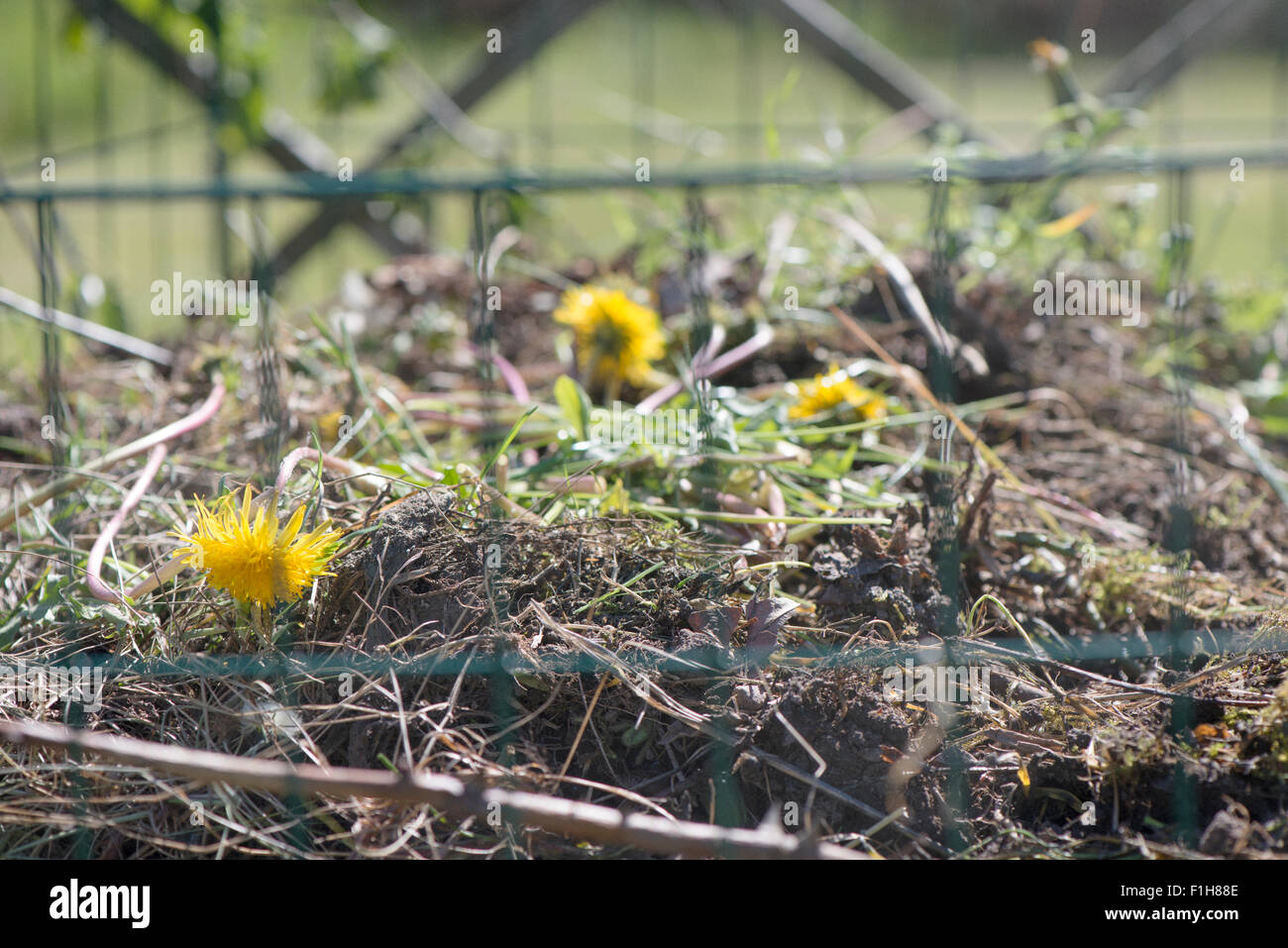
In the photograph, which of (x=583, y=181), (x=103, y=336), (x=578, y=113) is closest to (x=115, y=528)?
(x=583, y=181)

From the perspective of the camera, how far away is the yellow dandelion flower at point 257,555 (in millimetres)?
987

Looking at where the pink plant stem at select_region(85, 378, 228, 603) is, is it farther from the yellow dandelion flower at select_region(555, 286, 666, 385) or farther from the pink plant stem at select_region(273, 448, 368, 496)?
the yellow dandelion flower at select_region(555, 286, 666, 385)

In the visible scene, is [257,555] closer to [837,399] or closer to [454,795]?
[454,795]

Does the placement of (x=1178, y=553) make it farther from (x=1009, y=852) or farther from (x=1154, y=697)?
(x=1009, y=852)

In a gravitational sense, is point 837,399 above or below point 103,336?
below

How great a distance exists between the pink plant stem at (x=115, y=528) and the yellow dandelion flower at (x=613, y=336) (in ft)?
1.82

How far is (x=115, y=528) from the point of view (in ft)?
3.86

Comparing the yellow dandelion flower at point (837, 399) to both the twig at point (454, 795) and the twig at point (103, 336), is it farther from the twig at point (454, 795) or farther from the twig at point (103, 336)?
the twig at point (103, 336)

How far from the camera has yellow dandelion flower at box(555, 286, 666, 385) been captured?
60.0 inches

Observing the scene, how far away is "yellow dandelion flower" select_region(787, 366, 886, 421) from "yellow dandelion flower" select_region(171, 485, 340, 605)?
69 centimetres

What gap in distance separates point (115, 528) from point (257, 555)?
0.29 metres

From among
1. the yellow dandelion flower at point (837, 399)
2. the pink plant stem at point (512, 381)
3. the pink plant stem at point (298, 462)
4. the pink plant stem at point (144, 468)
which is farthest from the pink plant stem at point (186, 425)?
the yellow dandelion flower at point (837, 399)

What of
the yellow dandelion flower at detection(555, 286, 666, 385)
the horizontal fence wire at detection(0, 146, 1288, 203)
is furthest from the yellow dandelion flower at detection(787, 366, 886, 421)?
the horizontal fence wire at detection(0, 146, 1288, 203)

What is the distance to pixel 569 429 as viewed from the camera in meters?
1.32
